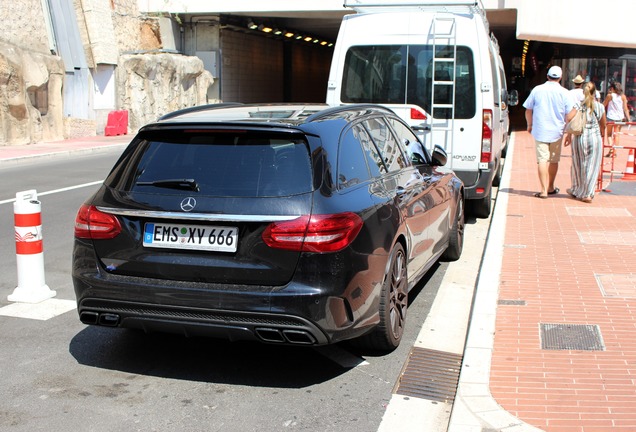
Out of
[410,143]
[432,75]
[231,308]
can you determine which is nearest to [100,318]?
[231,308]

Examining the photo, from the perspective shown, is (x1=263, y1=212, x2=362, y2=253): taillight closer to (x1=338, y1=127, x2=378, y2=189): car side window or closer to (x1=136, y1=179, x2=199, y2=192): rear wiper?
(x1=338, y1=127, x2=378, y2=189): car side window

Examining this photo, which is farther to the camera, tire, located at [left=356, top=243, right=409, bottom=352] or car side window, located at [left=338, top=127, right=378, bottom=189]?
tire, located at [left=356, top=243, right=409, bottom=352]

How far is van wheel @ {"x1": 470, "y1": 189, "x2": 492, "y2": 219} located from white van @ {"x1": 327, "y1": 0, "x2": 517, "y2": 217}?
0.62 metres

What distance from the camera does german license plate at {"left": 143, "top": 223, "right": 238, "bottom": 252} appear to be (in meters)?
4.60

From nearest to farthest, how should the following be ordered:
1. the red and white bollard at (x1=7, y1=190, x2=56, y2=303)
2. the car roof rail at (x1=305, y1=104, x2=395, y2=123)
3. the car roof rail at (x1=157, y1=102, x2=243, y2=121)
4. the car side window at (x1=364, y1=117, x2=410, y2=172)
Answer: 1. the car roof rail at (x1=305, y1=104, x2=395, y2=123)
2. the car roof rail at (x1=157, y1=102, x2=243, y2=121)
3. the car side window at (x1=364, y1=117, x2=410, y2=172)
4. the red and white bollard at (x1=7, y1=190, x2=56, y2=303)

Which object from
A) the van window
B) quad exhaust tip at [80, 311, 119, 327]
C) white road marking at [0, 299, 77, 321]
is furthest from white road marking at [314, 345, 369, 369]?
the van window

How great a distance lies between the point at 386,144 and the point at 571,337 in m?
1.98

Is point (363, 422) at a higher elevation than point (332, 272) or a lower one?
lower

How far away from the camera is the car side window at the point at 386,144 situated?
600 centimetres

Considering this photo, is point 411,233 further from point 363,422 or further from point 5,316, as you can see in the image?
point 5,316

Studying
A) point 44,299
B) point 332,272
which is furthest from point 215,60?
point 332,272

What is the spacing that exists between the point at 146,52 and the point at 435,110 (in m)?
21.8

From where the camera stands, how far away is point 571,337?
5613mm

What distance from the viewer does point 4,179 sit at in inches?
594
